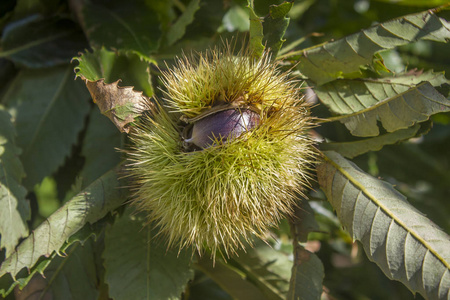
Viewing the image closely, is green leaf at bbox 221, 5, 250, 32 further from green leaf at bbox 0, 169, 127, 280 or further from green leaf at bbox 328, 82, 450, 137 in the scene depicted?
green leaf at bbox 0, 169, 127, 280

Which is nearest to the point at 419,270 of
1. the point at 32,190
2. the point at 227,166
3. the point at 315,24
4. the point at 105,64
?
the point at 227,166

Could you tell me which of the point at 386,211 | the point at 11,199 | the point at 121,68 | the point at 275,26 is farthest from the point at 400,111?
the point at 11,199

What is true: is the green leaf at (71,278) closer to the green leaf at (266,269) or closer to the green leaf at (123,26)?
the green leaf at (266,269)

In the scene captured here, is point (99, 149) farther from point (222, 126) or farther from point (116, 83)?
point (222, 126)

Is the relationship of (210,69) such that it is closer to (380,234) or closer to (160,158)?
(160,158)

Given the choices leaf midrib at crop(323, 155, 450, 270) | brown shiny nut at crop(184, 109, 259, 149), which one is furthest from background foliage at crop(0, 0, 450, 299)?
brown shiny nut at crop(184, 109, 259, 149)

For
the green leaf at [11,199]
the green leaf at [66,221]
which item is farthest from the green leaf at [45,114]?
the green leaf at [66,221]

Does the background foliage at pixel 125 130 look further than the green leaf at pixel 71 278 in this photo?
No
